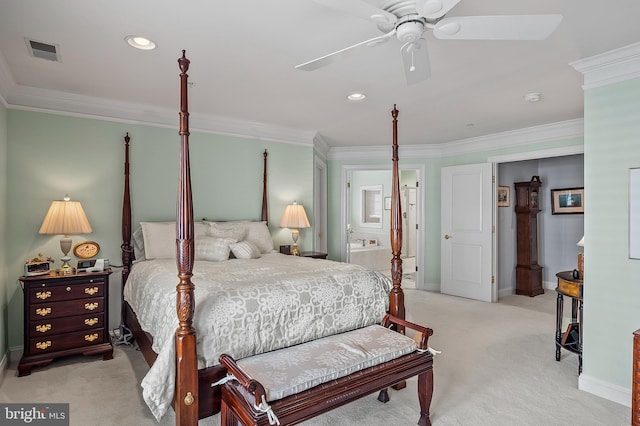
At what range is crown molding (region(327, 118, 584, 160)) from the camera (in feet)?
14.3

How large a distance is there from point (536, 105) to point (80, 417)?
4.65 meters

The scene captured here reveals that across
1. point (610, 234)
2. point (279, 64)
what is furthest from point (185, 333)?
point (610, 234)

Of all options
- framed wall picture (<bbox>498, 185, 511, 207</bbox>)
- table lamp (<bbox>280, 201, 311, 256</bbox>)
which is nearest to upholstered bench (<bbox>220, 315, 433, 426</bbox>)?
table lamp (<bbox>280, 201, 311, 256</bbox>)

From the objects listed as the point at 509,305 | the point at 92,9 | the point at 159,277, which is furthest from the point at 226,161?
the point at 509,305

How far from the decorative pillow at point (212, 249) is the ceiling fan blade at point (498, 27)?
2.52 m

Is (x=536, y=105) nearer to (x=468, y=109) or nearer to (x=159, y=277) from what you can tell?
(x=468, y=109)

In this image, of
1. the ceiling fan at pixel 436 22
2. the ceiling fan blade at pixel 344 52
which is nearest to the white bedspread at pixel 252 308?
the ceiling fan blade at pixel 344 52

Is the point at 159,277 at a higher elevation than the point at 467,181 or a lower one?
lower

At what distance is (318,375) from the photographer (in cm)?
183

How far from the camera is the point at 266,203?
14.8 feet

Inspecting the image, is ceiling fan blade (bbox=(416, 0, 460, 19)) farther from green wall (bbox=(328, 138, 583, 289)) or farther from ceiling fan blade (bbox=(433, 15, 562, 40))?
green wall (bbox=(328, 138, 583, 289))

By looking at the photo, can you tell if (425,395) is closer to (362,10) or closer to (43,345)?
(362,10)

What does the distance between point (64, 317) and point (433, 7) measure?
3.49m

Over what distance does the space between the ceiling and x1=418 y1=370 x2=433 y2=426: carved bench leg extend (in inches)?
84.0
